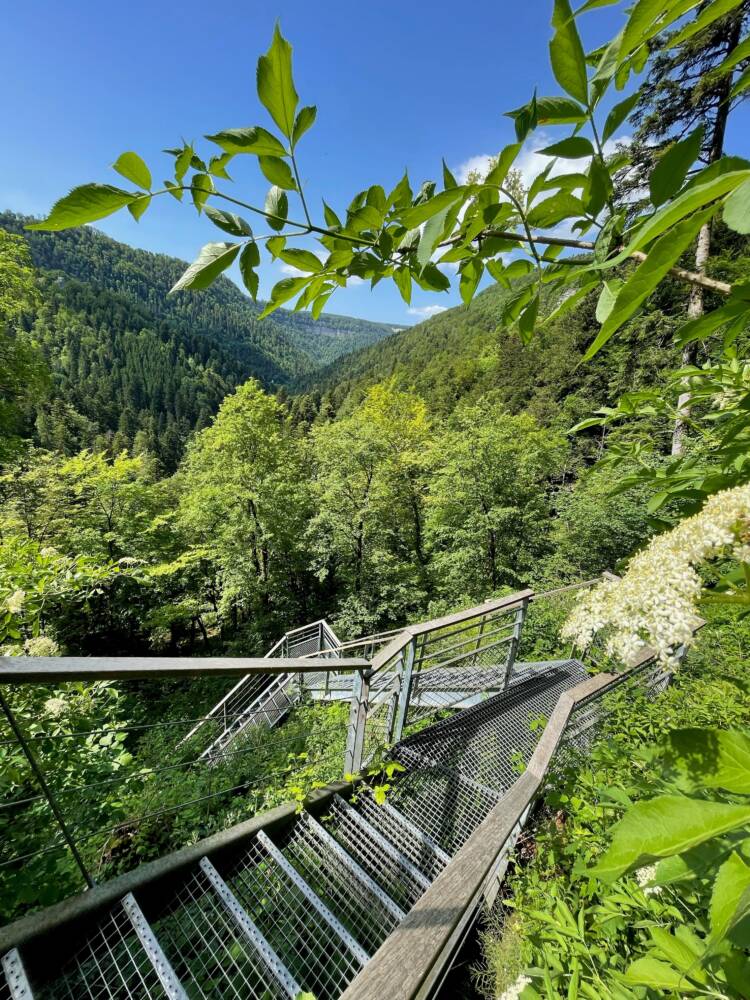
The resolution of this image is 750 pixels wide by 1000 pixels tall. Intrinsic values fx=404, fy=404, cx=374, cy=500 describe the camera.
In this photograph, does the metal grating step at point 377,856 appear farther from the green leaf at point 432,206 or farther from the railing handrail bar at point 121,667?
the green leaf at point 432,206

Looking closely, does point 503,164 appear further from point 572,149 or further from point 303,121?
point 303,121

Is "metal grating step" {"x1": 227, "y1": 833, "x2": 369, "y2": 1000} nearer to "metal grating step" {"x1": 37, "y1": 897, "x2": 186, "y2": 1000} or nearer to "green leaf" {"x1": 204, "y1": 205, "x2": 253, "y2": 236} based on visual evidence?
"metal grating step" {"x1": 37, "y1": 897, "x2": 186, "y2": 1000}

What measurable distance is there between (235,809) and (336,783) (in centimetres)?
134

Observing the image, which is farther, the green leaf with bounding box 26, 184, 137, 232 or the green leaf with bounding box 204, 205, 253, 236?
the green leaf with bounding box 204, 205, 253, 236

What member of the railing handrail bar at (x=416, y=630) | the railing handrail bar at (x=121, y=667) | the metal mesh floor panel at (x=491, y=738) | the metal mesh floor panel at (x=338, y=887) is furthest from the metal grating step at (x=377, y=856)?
the railing handrail bar at (x=121, y=667)

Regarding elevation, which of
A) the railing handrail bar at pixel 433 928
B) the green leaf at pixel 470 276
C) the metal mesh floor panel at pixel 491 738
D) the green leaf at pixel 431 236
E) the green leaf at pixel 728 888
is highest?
the green leaf at pixel 470 276

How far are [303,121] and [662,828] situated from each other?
1.04 meters

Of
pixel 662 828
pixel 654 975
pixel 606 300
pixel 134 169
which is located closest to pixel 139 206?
pixel 134 169

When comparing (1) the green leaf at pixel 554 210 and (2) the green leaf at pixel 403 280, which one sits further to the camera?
(2) the green leaf at pixel 403 280

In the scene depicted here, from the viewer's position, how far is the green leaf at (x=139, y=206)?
1.93ft

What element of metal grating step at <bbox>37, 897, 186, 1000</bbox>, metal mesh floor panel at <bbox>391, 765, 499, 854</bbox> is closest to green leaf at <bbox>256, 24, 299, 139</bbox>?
metal grating step at <bbox>37, 897, 186, 1000</bbox>

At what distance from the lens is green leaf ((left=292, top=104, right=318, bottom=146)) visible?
2.01 ft

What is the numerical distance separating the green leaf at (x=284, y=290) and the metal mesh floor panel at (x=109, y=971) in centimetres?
218

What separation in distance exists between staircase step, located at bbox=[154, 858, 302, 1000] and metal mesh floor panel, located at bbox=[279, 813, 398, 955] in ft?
1.37
